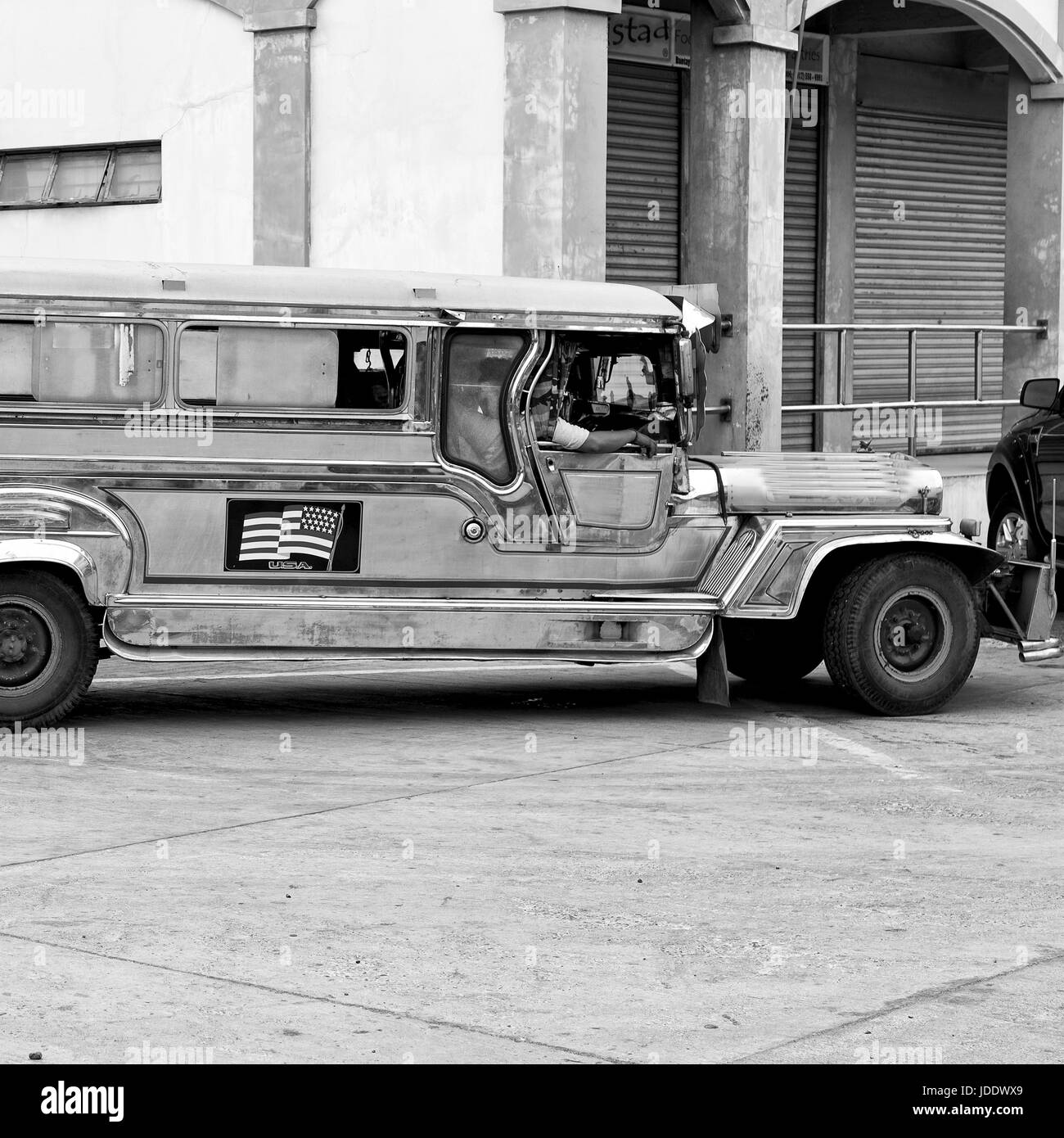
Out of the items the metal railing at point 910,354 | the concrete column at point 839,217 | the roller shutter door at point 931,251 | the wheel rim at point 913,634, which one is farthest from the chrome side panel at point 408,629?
the roller shutter door at point 931,251

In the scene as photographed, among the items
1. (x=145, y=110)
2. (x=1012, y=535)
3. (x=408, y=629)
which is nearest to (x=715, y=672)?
(x=408, y=629)

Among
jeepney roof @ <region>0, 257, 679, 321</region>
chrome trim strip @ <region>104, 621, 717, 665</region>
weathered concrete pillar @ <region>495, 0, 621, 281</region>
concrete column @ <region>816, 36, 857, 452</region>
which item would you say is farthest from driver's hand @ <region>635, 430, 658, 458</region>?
concrete column @ <region>816, 36, 857, 452</region>

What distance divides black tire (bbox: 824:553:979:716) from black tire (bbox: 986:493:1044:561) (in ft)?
13.5

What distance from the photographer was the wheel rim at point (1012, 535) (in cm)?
1460

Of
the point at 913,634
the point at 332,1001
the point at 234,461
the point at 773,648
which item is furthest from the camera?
the point at 773,648

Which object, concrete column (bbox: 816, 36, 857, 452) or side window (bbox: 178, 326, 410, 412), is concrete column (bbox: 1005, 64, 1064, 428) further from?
side window (bbox: 178, 326, 410, 412)

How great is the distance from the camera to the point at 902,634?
10.5 meters

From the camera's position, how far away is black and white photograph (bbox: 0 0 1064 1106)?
18.5ft

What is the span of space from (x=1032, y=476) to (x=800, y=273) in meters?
8.29

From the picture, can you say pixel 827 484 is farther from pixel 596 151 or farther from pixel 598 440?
pixel 596 151

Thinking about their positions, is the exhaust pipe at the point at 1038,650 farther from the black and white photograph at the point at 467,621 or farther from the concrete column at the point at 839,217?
the concrete column at the point at 839,217

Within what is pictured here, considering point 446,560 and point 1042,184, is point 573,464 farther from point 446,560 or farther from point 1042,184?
point 1042,184
